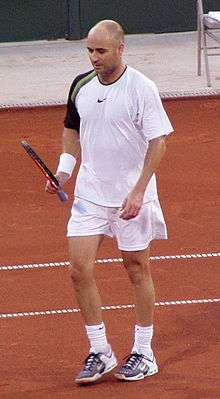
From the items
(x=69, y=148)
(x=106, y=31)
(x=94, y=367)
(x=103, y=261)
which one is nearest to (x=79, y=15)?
(x=103, y=261)

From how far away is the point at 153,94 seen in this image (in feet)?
26.3

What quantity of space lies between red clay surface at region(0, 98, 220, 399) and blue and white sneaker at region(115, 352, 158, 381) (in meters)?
0.05

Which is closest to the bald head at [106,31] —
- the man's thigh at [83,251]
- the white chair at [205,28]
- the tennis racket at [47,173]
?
the tennis racket at [47,173]

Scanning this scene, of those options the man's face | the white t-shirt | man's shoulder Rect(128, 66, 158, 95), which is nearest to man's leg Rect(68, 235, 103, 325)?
the white t-shirt

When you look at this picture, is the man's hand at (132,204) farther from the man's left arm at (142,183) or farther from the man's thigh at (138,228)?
the man's thigh at (138,228)

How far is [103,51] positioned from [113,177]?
770mm

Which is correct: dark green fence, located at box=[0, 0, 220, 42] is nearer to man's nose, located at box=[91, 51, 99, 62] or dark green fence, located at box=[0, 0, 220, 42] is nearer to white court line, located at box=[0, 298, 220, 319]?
white court line, located at box=[0, 298, 220, 319]

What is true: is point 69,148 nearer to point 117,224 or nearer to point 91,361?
point 117,224

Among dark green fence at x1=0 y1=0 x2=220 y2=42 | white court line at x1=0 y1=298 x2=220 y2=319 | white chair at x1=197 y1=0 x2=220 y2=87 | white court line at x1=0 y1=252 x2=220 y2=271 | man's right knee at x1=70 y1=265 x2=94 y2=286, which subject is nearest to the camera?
man's right knee at x1=70 y1=265 x2=94 y2=286

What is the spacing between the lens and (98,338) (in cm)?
831

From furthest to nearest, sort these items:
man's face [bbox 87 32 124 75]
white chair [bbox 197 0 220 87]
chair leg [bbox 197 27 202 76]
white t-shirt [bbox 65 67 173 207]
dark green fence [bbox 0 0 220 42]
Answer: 1. dark green fence [bbox 0 0 220 42]
2. chair leg [bbox 197 27 202 76]
3. white chair [bbox 197 0 220 87]
4. white t-shirt [bbox 65 67 173 207]
5. man's face [bbox 87 32 124 75]

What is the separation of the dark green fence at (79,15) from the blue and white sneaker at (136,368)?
10997 millimetres

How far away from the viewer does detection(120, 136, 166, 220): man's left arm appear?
7.94 meters

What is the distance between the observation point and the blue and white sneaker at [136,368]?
27.3 feet
